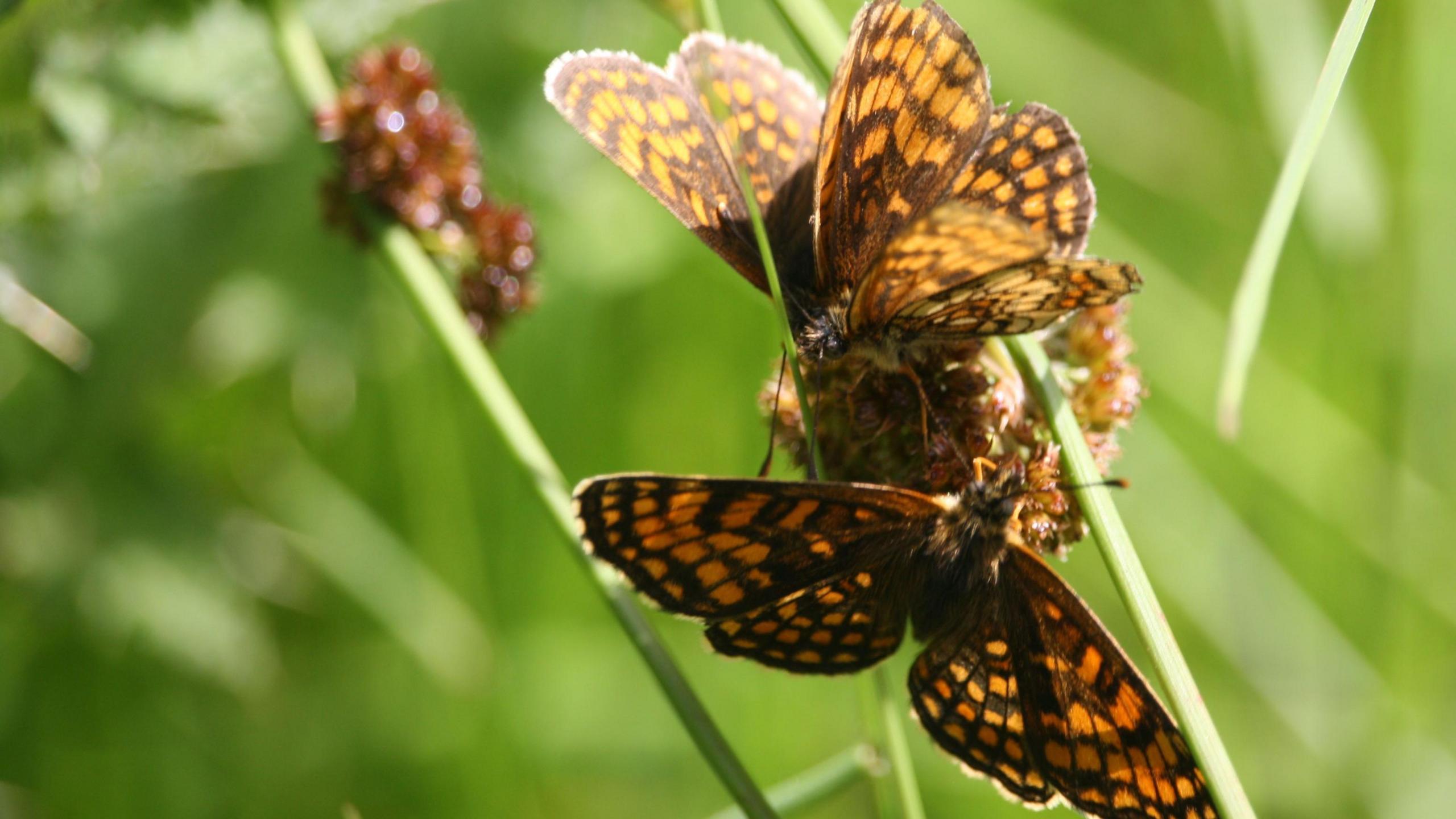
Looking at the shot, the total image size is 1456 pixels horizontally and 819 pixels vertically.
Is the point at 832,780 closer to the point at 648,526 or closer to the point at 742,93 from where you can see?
the point at 648,526

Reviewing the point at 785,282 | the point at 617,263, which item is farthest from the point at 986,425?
the point at 617,263

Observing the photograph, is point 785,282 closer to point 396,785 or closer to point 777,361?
point 777,361

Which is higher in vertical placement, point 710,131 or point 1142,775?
point 710,131

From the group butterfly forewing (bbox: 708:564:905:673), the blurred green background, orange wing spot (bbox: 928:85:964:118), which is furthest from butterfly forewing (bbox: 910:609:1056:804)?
the blurred green background

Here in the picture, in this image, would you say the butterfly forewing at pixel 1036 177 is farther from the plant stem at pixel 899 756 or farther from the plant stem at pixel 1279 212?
the plant stem at pixel 899 756

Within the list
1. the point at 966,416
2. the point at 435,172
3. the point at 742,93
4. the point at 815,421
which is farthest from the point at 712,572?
the point at 435,172
